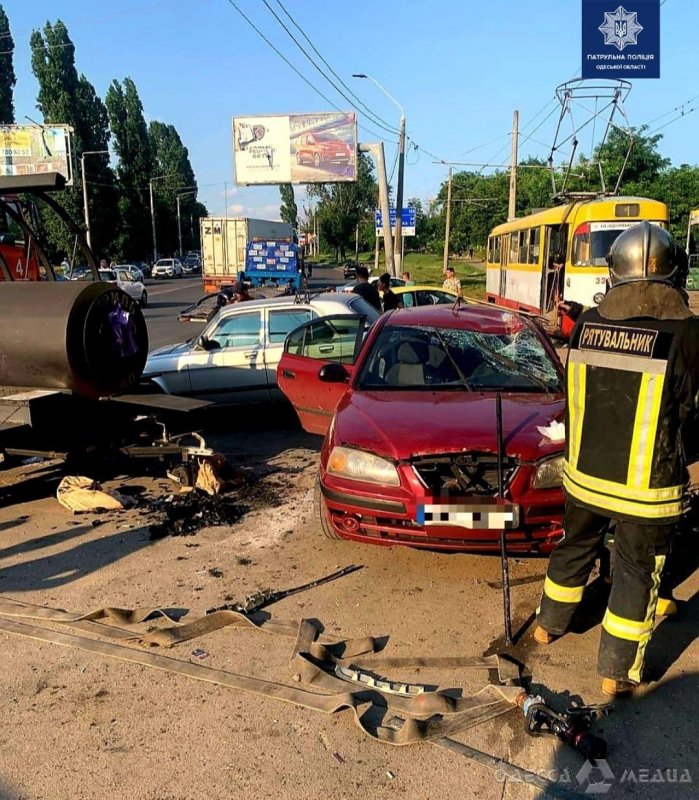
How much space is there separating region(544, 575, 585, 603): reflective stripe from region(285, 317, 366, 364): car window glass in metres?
4.47

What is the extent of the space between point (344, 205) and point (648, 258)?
214ft

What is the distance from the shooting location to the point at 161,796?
8.46 ft

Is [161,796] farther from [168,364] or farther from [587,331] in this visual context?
[168,364]

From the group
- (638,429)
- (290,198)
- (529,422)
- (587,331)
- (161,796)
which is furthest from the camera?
(290,198)

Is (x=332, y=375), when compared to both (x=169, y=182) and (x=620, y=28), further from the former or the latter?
(x=169, y=182)

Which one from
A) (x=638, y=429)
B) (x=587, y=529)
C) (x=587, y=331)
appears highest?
(x=587, y=331)

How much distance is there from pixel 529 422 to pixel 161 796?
2814 mm

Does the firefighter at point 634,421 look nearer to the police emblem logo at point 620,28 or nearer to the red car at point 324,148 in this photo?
the police emblem logo at point 620,28

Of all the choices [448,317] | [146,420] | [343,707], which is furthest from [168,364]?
[343,707]

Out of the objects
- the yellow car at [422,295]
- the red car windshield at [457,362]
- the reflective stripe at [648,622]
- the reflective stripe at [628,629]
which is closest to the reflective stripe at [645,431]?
the reflective stripe at [648,622]

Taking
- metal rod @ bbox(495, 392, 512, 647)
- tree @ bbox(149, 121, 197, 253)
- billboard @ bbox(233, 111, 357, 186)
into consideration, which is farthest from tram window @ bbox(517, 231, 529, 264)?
tree @ bbox(149, 121, 197, 253)

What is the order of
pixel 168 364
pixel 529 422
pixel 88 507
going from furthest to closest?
pixel 168 364 → pixel 88 507 → pixel 529 422

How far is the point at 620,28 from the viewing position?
66.8ft

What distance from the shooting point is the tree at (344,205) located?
64.9m
